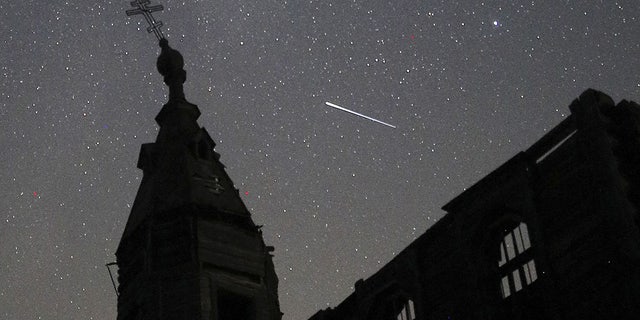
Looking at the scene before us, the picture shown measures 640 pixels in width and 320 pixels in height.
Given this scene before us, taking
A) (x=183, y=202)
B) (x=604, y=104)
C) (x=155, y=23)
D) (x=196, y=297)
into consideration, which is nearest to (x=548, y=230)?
(x=604, y=104)

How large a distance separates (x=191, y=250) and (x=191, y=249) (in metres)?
0.04

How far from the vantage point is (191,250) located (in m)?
27.5

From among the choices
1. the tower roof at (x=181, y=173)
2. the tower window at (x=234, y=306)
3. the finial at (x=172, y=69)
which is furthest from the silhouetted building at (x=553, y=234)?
the finial at (x=172, y=69)

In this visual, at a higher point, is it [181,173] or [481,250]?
[181,173]

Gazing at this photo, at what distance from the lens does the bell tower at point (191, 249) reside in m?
26.8

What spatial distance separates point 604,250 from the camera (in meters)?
17.8

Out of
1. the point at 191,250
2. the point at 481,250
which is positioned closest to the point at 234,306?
the point at 191,250

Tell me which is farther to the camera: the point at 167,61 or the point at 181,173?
the point at 167,61

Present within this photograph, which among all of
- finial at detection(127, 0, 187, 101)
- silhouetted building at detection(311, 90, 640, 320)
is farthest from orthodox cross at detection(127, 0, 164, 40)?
silhouetted building at detection(311, 90, 640, 320)

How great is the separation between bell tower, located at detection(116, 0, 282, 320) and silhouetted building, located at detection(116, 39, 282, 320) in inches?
1.0

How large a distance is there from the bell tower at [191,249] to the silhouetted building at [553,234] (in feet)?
22.0

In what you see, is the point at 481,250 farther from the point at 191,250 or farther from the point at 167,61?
the point at 167,61

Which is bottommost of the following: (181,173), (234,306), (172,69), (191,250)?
(234,306)

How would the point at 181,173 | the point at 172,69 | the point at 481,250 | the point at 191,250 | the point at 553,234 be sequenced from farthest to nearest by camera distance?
1. the point at 172,69
2. the point at 181,173
3. the point at 191,250
4. the point at 481,250
5. the point at 553,234
